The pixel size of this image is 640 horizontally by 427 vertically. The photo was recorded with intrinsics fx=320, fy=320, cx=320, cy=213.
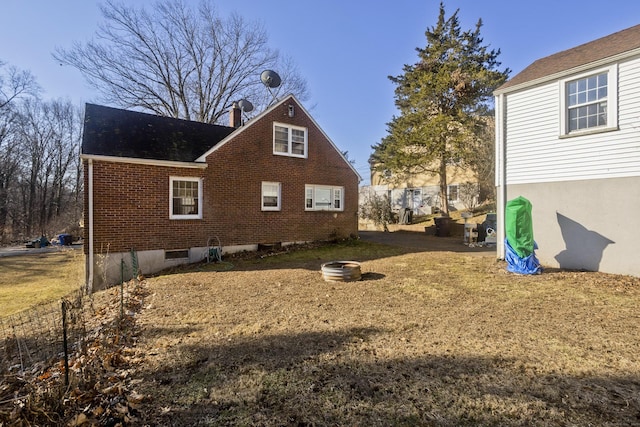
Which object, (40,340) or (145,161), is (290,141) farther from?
(40,340)

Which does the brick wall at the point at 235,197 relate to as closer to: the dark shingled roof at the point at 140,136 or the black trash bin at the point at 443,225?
the dark shingled roof at the point at 140,136

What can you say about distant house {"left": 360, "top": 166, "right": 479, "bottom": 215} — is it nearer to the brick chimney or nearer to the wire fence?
the brick chimney

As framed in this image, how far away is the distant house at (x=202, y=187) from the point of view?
984 centimetres

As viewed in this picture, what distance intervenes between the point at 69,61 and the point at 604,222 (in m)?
27.6

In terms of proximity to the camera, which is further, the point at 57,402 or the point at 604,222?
the point at 604,222

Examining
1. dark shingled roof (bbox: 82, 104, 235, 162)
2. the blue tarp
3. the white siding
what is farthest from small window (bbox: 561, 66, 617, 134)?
dark shingled roof (bbox: 82, 104, 235, 162)

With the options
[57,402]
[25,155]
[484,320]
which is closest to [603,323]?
[484,320]

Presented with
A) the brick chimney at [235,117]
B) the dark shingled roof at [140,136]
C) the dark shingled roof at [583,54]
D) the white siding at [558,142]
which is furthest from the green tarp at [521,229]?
the brick chimney at [235,117]

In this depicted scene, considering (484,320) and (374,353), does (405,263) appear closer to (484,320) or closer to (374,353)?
(484,320)

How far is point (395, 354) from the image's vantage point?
3902 mm

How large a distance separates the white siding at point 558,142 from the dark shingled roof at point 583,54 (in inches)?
16.1

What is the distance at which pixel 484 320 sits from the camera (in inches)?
200

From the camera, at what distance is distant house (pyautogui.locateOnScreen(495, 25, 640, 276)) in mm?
7609

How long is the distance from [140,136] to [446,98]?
18.4 meters
